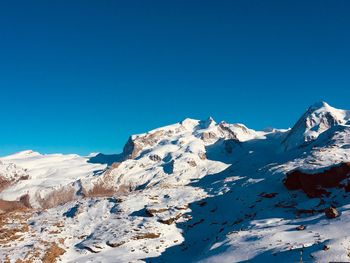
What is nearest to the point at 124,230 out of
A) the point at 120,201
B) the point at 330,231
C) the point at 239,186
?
the point at 120,201

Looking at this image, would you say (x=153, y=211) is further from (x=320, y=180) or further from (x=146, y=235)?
(x=320, y=180)

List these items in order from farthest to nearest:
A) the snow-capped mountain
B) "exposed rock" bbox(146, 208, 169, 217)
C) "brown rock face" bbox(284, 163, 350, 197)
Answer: "exposed rock" bbox(146, 208, 169, 217), "brown rock face" bbox(284, 163, 350, 197), the snow-capped mountain

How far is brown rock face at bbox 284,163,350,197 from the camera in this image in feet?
208

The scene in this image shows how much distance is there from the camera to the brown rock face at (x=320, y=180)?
6337 cm

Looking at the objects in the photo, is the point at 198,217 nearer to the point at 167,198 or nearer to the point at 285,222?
the point at 167,198

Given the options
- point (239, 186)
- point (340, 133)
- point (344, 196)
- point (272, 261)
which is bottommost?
point (272, 261)

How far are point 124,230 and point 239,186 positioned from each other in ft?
88.8

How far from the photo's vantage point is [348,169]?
213 feet

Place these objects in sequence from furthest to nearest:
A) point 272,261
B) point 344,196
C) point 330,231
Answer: point 344,196 < point 330,231 < point 272,261

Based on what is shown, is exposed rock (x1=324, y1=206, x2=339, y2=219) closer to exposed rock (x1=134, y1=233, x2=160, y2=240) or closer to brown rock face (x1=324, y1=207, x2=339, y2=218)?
brown rock face (x1=324, y1=207, x2=339, y2=218)

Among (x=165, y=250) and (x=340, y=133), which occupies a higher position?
(x=340, y=133)

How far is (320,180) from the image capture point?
65.4 meters

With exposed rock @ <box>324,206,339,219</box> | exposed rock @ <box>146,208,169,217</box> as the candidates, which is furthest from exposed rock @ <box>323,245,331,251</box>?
exposed rock @ <box>146,208,169,217</box>

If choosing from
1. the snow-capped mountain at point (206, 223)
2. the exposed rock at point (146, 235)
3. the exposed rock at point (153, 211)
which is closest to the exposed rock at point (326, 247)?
the snow-capped mountain at point (206, 223)
